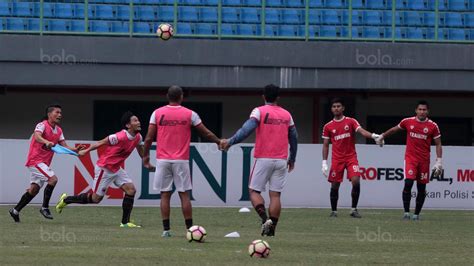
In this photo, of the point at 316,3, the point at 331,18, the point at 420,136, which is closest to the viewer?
the point at 420,136

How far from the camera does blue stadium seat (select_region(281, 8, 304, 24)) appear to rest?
30562 mm

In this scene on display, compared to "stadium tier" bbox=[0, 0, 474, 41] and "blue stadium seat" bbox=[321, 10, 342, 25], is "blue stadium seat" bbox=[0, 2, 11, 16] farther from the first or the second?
"blue stadium seat" bbox=[321, 10, 342, 25]

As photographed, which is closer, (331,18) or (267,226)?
(267,226)

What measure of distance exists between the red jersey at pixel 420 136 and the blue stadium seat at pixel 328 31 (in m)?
10.9

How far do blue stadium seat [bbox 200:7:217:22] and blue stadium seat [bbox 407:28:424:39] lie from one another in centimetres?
533

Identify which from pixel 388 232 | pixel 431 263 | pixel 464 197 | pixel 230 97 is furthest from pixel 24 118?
pixel 431 263

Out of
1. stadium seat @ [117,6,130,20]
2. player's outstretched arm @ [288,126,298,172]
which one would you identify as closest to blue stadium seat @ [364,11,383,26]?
stadium seat @ [117,6,130,20]

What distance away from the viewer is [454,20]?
3120 cm

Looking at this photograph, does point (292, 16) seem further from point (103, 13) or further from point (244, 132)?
point (244, 132)

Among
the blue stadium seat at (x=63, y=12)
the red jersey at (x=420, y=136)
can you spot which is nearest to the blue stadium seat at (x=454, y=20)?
the blue stadium seat at (x=63, y=12)

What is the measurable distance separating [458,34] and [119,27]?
30.4 feet

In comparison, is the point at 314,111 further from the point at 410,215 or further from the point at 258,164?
the point at 258,164

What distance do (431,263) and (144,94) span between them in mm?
21616

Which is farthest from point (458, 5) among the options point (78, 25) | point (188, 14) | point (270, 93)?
point (270, 93)
